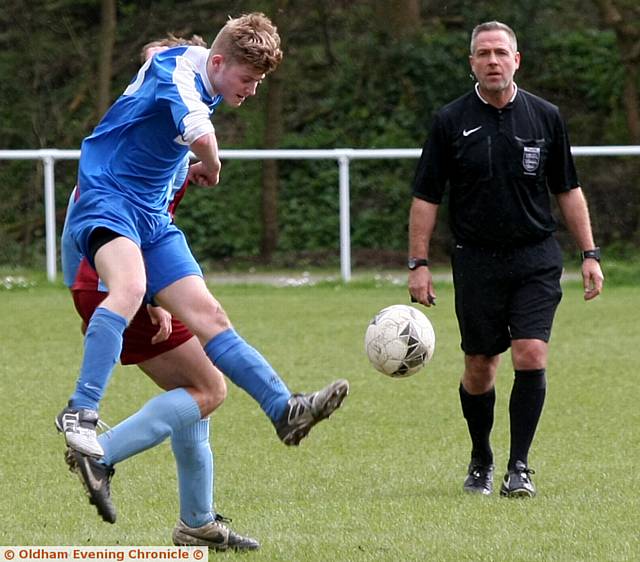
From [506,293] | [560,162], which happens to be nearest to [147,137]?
[506,293]

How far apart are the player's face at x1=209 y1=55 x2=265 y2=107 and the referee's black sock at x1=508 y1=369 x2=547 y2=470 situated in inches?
88.8

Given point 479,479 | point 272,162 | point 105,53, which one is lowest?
point 272,162

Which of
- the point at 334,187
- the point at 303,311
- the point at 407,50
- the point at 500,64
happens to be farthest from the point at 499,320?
the point at 407,50

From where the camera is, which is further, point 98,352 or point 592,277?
point 592,277

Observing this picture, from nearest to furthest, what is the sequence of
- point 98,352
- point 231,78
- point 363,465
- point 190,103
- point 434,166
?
point 98,352, point 190,103, point 231,78, point 434,166, point 363,465

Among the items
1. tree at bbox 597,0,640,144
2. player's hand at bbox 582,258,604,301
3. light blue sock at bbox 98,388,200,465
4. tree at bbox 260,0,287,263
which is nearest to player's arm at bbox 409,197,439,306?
player's hand at bbox 582,258,604,301

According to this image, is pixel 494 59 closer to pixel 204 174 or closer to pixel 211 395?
pixel 204 174

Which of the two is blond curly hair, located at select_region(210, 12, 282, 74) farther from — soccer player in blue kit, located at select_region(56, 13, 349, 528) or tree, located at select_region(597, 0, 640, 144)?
tree, located at select_region(597, 0, 640, 144)

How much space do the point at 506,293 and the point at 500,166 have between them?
596mm

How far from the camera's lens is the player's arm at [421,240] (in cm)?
694

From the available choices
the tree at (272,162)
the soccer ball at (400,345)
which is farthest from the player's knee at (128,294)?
the tree at (272,162)

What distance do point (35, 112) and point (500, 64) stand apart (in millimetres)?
15425

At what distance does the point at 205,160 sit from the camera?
5359 mm

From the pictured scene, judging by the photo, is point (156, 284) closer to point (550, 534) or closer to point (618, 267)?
point (550, 534)
